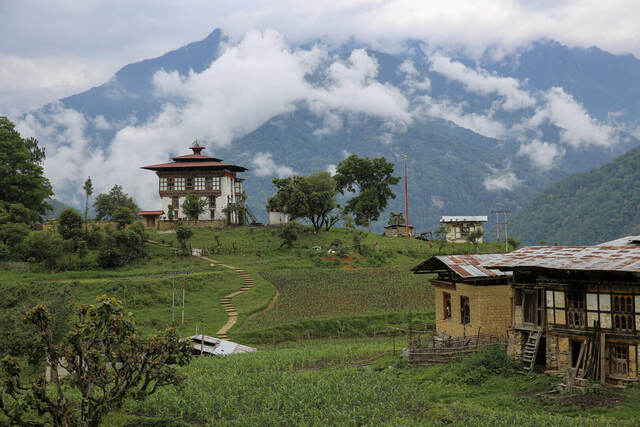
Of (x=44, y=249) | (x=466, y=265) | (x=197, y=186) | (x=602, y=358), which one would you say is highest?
(x=197, y=186)

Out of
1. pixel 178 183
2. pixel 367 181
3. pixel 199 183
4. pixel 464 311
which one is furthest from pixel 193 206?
pixel 464 311

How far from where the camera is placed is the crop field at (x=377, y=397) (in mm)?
19125

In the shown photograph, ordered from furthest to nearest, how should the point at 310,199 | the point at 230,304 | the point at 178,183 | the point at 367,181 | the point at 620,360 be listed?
the point at 367,181
the point at 178,183
the point at 310,199
the point at 230,304
the point at 620,360

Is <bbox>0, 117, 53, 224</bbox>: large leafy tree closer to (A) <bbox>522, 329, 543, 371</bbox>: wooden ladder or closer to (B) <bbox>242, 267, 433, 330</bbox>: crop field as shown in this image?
(B) <bbox>242, 267, 433, 330</bbox>: crop field

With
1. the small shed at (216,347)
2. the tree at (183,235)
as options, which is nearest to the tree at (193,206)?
the tree at (183,235)

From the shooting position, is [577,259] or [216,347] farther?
[216,347]

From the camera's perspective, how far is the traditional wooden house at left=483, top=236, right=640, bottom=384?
71.1ft

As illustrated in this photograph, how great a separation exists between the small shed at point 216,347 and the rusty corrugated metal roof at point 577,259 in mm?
15616

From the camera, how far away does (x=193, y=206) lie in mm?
68812

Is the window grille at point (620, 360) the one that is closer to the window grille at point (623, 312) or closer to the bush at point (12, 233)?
the window grille at point (623, 312)

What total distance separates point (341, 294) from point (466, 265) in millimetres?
17615

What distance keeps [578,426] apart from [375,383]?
860 centimetres

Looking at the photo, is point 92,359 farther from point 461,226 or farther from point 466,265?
point 461,226

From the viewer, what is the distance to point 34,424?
53.8 feet
